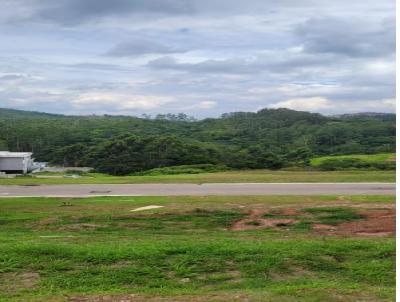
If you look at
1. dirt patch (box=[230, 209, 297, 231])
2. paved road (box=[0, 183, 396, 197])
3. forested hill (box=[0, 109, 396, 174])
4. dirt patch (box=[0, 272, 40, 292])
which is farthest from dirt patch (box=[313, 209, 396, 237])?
forested hill (box=[0, 109, 396, 174])

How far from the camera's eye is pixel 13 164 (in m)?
54.0

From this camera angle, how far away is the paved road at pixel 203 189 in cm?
2369

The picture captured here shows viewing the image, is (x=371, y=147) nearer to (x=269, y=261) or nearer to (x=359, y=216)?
(x=359, y=216)

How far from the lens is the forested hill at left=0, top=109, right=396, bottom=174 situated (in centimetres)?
6231

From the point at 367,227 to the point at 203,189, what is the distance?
13.1 meters

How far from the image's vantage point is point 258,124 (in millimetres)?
110875

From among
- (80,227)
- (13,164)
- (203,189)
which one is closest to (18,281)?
(80,227)

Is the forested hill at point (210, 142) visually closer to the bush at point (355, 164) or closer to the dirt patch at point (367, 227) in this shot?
the bush at point (355, 164)

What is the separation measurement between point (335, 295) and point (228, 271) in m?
1.90

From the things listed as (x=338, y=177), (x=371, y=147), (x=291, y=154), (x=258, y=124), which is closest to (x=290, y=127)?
(x=258, y=124)

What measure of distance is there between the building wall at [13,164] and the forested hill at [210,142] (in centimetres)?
1139

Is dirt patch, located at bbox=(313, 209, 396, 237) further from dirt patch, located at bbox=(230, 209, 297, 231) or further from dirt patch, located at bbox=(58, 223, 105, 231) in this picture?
dirt patch, located at bbox=(58, 223, 105, 231)

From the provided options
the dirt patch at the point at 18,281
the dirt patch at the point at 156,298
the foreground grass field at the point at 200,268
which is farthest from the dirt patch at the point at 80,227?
the dirt patch at the point at 156,298

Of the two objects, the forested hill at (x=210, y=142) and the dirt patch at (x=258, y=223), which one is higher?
the forested hill at (x=210, y=142)
